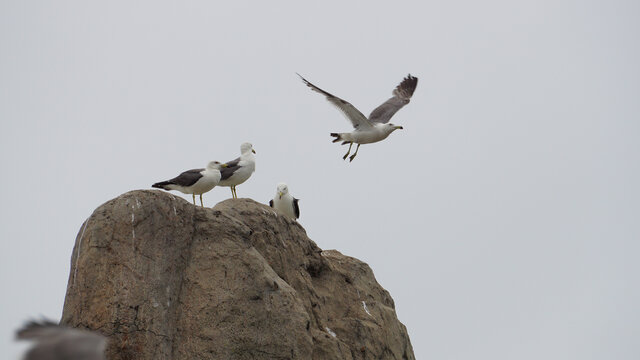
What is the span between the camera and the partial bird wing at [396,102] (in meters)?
22.0

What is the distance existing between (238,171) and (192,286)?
5.90 m

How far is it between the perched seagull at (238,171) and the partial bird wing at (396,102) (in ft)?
14.2

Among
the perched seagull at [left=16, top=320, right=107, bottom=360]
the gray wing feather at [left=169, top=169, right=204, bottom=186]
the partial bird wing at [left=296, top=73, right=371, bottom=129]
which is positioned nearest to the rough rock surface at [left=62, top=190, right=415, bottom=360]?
the gray wing feather at [left=169, top=169, right=204, bottom=186]

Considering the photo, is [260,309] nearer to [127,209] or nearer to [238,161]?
[127,209]

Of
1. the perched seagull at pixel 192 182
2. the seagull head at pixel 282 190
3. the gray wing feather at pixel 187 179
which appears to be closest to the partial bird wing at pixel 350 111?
the seagull head at pixel 282 190

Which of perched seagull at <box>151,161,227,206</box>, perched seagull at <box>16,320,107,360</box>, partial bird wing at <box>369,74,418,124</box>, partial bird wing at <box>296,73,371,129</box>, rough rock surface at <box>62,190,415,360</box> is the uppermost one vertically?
partial bird wing at <box>369,74,418,124</box>

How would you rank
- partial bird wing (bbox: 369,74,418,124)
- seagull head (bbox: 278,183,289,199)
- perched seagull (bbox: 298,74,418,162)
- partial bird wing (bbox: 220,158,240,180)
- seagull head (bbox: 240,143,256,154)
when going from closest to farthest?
1. partial bird wing (bbox: 220,158,240,180)
2. seagull head (bbox: 278,183,289,199)
3. seagull head (bbox: 240,143,256,154)
4. perched seagull (bbox: 298,74,418,162)
5. partial bird wing (bbox: 369,74,418,124)

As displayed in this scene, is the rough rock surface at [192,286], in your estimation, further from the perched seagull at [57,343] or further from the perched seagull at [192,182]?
the perched seagull at [57,343]

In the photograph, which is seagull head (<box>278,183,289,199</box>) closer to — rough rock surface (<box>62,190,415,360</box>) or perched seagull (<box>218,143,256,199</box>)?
perched seagull (<box>218,143,256,199</box>)

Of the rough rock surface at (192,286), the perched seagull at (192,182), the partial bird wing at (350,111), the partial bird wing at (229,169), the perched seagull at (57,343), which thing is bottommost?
the perched seagull at (57,343)

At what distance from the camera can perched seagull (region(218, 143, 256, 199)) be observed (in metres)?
16.7

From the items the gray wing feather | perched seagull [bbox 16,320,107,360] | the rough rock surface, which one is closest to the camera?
perched seagull [bbox 16,320,107,360]

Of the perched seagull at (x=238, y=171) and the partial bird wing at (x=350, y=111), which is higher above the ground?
the partial bird wing at (x=350, y=111)

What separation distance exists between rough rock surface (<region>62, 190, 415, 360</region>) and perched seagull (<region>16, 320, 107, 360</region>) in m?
2.56
